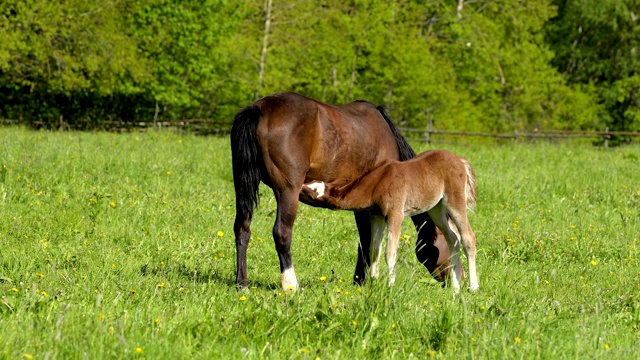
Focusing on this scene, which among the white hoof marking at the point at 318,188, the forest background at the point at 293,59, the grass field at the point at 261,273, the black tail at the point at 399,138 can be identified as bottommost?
the forest background at the point at 293,59

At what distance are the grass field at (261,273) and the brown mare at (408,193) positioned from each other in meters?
0.43

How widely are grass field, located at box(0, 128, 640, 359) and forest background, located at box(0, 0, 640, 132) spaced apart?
16.8m

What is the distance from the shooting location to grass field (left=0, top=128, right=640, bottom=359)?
493 centimetres

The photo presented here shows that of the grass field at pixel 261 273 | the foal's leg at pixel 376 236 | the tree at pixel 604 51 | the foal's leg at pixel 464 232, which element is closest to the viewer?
the grass field at pixel 261 273

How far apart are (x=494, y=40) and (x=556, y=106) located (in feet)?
20.5

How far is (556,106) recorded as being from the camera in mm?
48375

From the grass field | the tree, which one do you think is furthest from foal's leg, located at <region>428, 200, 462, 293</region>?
the tree

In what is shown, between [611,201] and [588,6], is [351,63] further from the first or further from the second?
[611,201]

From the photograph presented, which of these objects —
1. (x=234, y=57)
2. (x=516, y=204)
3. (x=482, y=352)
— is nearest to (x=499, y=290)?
(x=482, y=352)

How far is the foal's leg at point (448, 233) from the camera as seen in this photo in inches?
309

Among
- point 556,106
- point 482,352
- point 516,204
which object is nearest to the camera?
point 482,352

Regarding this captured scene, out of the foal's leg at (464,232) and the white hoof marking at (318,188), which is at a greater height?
the white hoof marking at (318,188)

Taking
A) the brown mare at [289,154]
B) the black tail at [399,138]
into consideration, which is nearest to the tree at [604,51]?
the black tail at [399,138]

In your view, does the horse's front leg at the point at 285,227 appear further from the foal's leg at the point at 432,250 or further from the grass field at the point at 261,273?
the foal's leg at the point at 432,250
